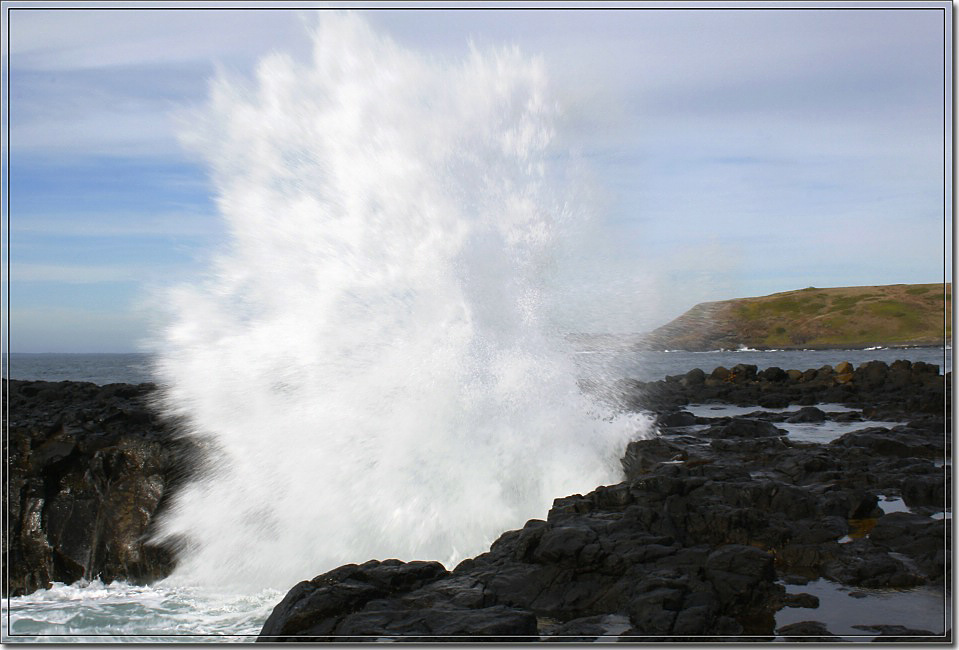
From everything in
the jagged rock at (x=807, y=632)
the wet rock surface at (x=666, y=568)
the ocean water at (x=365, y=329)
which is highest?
the ocean water at (x=365, y=329)

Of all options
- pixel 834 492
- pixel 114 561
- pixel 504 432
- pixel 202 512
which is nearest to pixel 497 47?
pixel 504 432

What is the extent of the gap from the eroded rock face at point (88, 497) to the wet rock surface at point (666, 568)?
14.3 feet

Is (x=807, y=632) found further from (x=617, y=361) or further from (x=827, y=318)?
(x=617, y=361)

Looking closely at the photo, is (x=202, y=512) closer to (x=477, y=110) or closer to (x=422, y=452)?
(x=422, y=452)

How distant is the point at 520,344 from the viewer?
1012cm

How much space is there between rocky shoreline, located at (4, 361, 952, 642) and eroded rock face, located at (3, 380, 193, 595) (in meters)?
0.02

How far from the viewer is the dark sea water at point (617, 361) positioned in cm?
830

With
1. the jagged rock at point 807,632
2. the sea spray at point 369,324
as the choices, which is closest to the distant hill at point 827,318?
the jagged rock at point 807,632

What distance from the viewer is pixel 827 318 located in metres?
11.4

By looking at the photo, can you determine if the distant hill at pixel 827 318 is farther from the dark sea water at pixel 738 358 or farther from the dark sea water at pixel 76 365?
the dark sea water at pixel 76 365

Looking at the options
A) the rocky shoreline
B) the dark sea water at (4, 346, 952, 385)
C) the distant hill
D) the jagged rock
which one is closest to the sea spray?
the rocky shoreline

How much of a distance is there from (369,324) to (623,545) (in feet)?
15.0

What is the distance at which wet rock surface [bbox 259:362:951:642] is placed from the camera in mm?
5145

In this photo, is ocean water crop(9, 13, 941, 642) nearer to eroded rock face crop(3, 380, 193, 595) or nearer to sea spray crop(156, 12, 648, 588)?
sea spray crop(156, 12, 648, 588)
